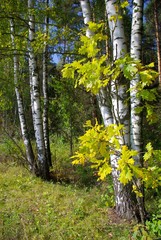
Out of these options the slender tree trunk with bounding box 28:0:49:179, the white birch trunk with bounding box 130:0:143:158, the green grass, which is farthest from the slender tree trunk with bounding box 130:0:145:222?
the slender tree trunk with bounding box 28:0:49:179

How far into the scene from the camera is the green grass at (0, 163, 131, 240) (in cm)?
349

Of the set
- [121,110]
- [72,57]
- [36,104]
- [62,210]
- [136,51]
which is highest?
[72,57]

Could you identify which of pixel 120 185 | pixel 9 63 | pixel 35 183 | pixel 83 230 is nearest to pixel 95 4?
pixel 9 63

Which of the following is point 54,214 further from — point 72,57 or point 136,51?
point 72,57

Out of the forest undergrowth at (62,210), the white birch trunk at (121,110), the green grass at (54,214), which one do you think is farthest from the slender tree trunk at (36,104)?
the white birch trunk at (121,110)

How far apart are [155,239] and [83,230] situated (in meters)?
1.05

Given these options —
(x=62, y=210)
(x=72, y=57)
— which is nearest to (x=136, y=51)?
(x=62, y=210)

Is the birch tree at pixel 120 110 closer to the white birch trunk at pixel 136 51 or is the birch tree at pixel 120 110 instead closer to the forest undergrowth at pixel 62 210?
the white birch trunk at pixel 136 51

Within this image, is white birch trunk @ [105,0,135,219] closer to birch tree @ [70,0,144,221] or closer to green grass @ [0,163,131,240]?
birch tree @ [70,0,144,221]

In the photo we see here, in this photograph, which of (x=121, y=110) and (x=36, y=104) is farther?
(x=36, y=104)

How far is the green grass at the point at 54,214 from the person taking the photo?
3.49 meters

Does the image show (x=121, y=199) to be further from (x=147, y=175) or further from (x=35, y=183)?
(x=35, y=183)

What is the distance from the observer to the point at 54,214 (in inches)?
163

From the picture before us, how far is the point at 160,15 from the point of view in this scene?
13.1 meters
